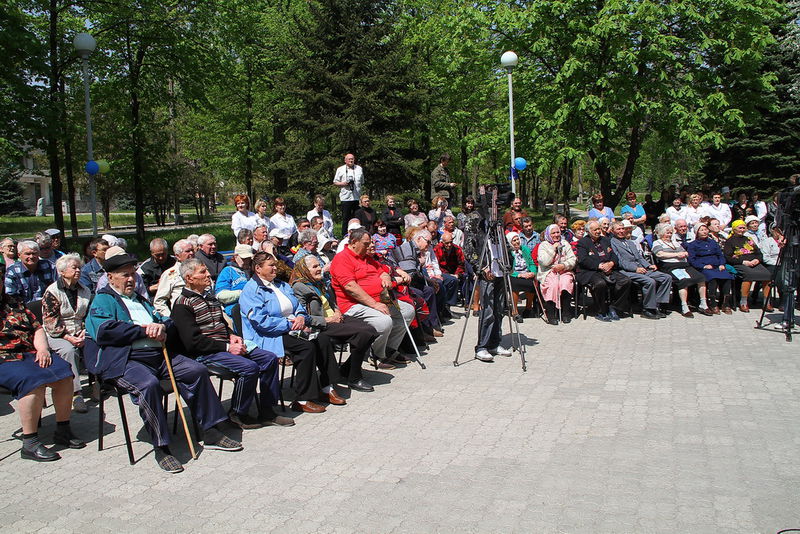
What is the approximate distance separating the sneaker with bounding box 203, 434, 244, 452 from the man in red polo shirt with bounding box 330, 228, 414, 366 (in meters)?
2.18

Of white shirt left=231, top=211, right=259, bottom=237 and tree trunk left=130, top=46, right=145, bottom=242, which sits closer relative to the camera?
white shirt left=231, top=211, right=259, bottom=237

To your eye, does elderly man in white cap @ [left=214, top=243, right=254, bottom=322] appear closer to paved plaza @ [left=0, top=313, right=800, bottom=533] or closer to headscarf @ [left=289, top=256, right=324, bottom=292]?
headscarf @ [left=289, top=256, right=324, bottom=292]

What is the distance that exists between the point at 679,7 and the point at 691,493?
55.6 feet

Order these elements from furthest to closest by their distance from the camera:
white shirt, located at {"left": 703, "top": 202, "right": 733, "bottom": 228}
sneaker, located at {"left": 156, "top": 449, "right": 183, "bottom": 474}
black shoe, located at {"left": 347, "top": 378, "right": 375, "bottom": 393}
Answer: white shirt, located at {"left": 703, "top": 202, "right": 733, "bottom": 228}, black shoe, located at {"left": 347, "top": 378, "right": 375, "bottom": 393}, sneaker, located at {"left": 156, "top": 449, "right": 183, "bottom": 474}

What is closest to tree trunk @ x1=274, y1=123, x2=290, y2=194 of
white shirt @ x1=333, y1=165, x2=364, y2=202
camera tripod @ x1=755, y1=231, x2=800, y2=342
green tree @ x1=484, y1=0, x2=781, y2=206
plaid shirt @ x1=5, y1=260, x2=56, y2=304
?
green tree @ x1=484, y1=0, x2=781, y2=206

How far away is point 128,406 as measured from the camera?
20.6 ft

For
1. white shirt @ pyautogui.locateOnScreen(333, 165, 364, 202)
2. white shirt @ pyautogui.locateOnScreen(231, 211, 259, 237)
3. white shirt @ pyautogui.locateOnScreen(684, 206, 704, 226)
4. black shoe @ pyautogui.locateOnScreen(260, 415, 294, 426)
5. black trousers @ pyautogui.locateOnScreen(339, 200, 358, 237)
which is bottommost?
black shoe @ pyautogui.locateOnScreen(260, 415, 294, 426)

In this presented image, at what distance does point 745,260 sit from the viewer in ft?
35.7

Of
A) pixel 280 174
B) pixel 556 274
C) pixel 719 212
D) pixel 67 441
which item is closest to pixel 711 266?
pixel 556 274

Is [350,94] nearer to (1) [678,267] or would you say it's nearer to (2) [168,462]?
(1) [678,267]

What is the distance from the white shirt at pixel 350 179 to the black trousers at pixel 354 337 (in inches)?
266

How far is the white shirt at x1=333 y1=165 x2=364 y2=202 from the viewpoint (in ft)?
42.7

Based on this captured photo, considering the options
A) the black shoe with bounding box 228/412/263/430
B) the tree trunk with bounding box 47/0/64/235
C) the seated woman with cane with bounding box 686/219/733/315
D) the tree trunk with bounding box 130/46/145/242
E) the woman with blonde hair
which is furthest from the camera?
the tree trunk with bounding box 130/46/145/242

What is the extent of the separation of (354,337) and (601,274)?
5.53 metres
